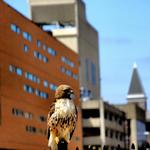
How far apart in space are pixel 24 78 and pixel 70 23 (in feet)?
200

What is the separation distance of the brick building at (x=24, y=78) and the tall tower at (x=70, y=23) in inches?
1348

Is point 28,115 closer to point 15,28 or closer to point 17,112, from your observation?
point 17,112

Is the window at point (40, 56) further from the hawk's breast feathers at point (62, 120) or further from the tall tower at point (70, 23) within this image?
the hawk's breast feathers at point (62, 120)

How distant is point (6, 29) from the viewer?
9112cm

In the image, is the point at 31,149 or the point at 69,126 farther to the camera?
the point at 31,149

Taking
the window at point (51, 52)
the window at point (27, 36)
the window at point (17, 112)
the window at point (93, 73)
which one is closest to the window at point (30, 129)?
the window at point (17, 112)

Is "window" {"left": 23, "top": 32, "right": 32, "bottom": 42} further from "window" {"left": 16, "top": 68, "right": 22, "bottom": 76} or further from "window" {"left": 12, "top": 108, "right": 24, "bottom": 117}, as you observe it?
"window" {"left": 12, "top": 108, "right": 24, "bottom": 117}

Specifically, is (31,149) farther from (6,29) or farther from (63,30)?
(63,30)

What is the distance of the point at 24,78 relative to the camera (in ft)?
322

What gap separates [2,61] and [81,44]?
6831cm

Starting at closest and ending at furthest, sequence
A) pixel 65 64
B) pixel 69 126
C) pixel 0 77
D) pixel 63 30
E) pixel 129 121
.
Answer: pixel 69 126 < pixel 0 77 < pixel 65 64 < pixel 63 30 < pixel 129 121

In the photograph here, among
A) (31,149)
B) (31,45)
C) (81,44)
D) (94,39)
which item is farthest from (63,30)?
(31,149)

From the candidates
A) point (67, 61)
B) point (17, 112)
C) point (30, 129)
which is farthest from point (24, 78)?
point (67, 61)

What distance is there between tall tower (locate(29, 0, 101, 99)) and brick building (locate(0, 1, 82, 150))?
112ft
